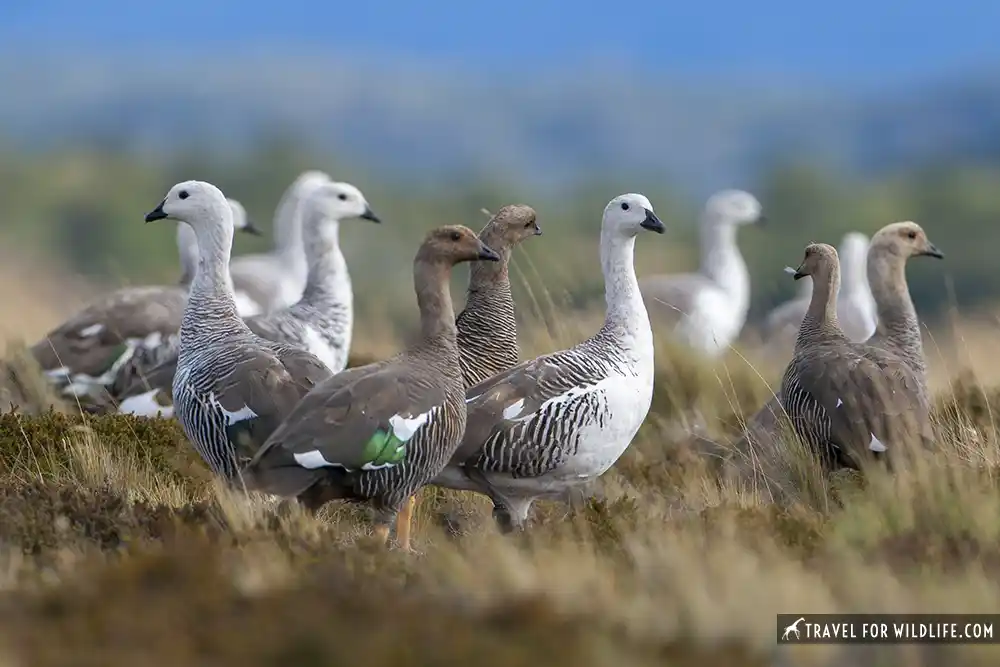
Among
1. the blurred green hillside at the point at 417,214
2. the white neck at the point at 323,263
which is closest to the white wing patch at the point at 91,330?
the white neck at the point at 323,263

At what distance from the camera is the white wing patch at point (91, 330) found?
1438 centimetres

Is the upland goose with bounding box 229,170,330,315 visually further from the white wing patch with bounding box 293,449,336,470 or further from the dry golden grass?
the white wing patch with bounding box 293,449,336,470

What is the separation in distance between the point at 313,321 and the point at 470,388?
3192 millimetres

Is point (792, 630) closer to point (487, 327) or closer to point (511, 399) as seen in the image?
point (511, 399)

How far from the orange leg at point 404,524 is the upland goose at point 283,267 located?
7.46 metres

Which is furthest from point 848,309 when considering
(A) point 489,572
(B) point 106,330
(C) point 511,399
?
(A) point 489,572

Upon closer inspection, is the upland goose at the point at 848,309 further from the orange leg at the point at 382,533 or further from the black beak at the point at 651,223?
the orange leg at the point at 382,533

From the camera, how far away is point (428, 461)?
9.07 metres

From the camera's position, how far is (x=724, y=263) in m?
19.6

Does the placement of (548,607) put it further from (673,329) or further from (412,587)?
(673,329)

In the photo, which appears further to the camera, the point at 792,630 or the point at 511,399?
the point at 511,399

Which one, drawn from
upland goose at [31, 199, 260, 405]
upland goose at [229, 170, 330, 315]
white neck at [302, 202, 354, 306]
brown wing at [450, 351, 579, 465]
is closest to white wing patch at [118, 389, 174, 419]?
upland goose at [31, 199, 260, 405]

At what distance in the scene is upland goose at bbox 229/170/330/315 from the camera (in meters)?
17.6

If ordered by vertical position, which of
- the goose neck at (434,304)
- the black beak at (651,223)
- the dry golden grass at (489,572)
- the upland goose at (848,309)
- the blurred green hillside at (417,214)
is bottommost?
the dry golden grass at (489,572)
